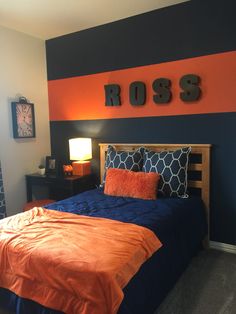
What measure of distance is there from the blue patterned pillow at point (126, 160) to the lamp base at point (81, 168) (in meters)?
0.44

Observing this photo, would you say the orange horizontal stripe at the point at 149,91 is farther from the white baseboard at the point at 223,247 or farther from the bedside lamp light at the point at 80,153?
the white baseboard at the point at 223,247

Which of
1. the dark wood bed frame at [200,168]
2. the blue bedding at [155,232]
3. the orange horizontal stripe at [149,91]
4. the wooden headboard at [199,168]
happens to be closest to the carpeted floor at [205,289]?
the blue bedding at [155,232]

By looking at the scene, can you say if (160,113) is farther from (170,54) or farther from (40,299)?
(40,299)

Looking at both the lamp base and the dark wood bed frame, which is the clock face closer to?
the lamp base

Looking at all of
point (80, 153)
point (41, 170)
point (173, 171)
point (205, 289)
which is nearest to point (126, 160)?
point (173, 171)

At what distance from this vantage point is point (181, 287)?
2.21 meters

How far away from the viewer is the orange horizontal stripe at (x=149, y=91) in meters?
2.66

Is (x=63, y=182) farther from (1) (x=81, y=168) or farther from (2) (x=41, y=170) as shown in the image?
(2) (x=41, y=170)

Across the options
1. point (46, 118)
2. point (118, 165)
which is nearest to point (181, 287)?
point (118, 165)

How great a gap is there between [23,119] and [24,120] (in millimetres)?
23

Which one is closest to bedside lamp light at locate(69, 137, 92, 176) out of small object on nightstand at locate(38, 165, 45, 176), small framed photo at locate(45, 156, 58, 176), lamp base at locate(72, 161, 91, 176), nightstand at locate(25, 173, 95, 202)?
lamp base at locate(72, 161, 91, 176)

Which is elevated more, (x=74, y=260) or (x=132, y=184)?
(x=132, y=184)

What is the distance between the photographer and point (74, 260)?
1495 millimetres

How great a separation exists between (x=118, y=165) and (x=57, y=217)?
1.03 m
